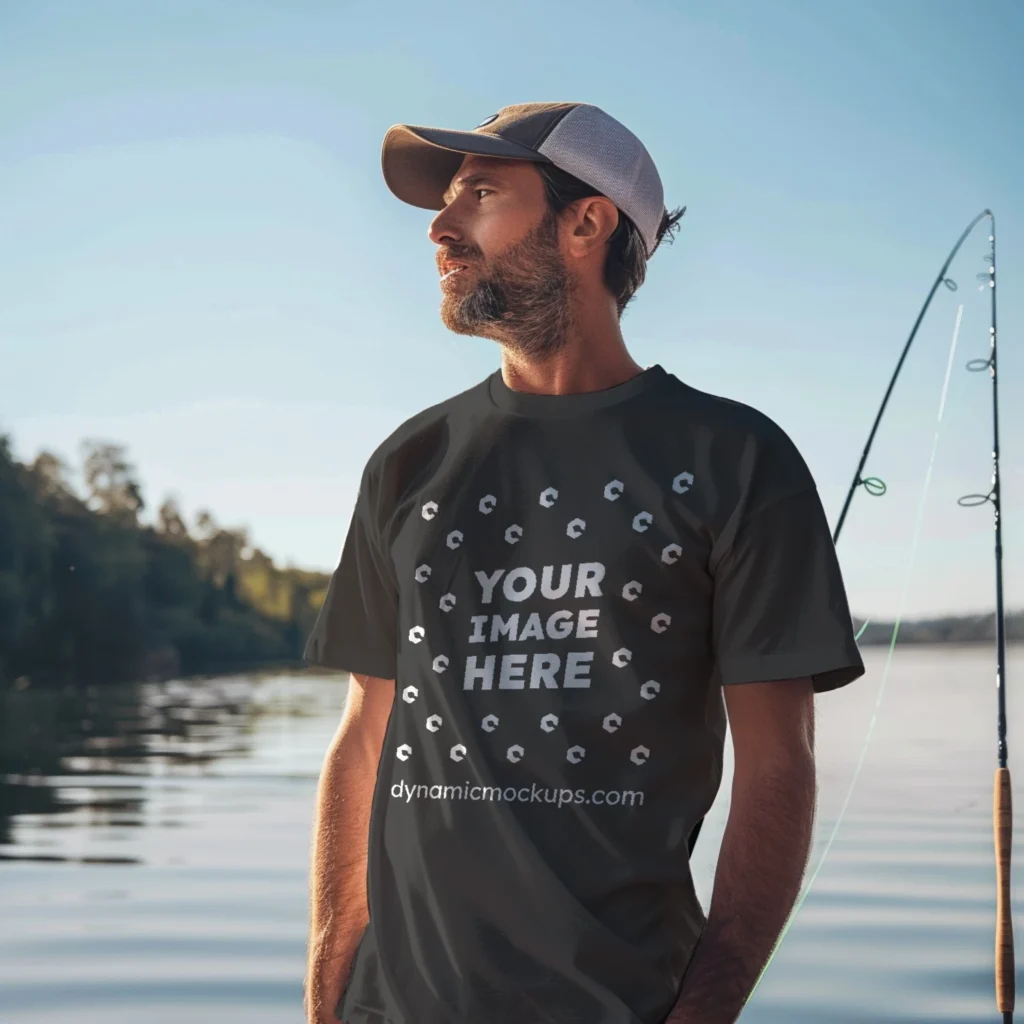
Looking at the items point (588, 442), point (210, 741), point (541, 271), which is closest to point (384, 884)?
point (588, 442)

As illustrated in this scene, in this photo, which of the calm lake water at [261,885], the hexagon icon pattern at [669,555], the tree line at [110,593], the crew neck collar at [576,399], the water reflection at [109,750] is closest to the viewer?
the hexagon icon pattern at [669,555]

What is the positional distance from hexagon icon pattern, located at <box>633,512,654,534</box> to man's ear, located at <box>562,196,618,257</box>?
0.46 meters

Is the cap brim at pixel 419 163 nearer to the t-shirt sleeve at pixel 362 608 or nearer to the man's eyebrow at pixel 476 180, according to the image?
the man's eyebrow at pixel 476 180

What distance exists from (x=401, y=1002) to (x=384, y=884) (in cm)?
15

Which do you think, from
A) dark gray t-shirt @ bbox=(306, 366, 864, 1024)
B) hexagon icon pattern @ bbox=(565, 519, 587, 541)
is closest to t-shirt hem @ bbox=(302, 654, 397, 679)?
dark gray t-shirt @ bbox=(306, 366, 864, 1024)

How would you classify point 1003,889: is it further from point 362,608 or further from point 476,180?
point 476,180

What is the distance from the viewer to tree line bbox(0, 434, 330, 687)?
51.7 m

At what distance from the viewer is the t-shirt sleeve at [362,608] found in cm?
224

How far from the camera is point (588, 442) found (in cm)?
207

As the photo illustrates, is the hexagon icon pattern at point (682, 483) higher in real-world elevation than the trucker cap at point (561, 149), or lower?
lower

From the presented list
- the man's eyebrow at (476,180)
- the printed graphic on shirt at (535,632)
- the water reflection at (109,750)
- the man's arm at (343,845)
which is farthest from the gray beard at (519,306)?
the water reflection at (109,750)

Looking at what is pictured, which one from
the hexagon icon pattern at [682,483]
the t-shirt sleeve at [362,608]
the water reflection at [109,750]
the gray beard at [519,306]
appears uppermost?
the gray beard at [519,306]

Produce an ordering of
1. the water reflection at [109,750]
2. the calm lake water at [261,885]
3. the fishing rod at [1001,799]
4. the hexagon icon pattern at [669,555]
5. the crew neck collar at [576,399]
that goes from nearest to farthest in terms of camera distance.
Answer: the hexagon icon pattern at [669,555] < the crew neck collar at [576,399] < the fishing rod at [1001,799] < the calm lake water at [261,885] < the water reflection at [109,750]

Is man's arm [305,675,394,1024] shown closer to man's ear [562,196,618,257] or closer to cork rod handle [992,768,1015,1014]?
man's ear [562,196,618,257]
